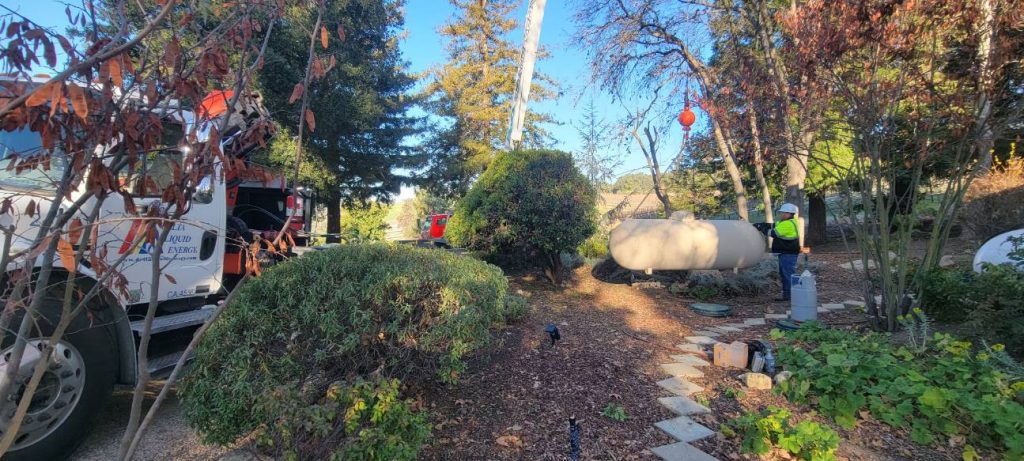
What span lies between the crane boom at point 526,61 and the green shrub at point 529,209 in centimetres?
125

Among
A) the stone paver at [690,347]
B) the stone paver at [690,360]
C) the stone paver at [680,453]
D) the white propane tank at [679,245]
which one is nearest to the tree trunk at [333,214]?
the white propane tank at [679,245]

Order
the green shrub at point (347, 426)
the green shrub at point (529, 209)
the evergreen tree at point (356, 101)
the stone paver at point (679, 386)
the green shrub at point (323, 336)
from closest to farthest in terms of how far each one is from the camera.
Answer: the green shrub at point (347, 426)
the green shrub at point (323, 336)
the stone paver at point (679, 386)
the green shrub at point (529, 209)
the evergreen tree at point (356, 101)

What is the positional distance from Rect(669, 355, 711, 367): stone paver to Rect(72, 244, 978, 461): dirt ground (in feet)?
0.41

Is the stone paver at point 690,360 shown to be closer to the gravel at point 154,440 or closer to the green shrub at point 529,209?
the green shrub at point 529,209

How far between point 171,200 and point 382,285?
142 centimetres

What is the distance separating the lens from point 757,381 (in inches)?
148

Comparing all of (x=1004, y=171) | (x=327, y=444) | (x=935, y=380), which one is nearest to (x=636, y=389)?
(x=935, y=380)

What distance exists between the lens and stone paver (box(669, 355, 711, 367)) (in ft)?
14.4

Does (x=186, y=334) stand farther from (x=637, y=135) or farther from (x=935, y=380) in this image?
(x=637, y=135)

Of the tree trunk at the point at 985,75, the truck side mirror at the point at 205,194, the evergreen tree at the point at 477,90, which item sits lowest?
the truck side mirror at the point at 205,194

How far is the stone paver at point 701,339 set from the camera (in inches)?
202

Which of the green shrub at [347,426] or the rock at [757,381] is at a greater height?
the green shrub at [347,426]

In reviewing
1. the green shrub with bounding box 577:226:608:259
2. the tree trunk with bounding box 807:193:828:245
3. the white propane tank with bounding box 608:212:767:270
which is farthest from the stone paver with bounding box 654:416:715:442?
the tree trunk with bounding box 807:193:828:245

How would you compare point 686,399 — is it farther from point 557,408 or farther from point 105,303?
point 105,303
